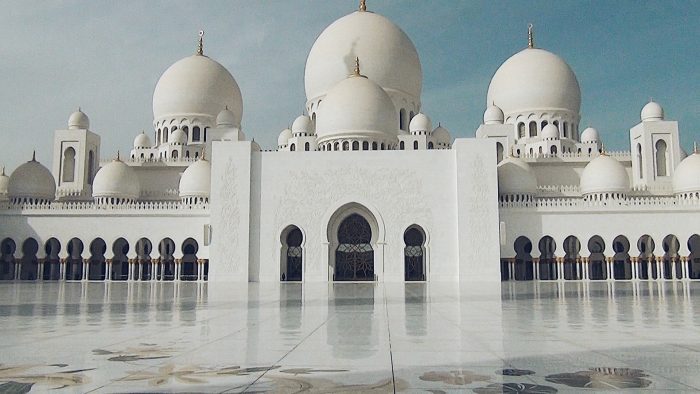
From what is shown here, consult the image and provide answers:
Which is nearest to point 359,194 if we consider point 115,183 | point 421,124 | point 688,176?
point 421,124

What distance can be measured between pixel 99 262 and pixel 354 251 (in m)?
9.81

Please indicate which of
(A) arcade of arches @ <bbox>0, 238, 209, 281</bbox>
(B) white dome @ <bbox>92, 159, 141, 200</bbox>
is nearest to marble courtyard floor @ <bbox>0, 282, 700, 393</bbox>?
(A) arcade of arches @ <bbox>0, 238, 209, 281</bbox>

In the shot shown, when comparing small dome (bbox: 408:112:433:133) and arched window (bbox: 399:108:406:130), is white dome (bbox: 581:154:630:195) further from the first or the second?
arched window (bbox: 399:108:406:130)

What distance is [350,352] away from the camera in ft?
13.3

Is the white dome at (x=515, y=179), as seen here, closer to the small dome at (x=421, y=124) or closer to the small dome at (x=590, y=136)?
the small dome at (x=421, y=124)

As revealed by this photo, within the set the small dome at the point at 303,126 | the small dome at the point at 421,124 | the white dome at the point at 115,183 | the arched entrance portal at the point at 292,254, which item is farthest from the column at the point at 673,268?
the white dome at the point at 115,183

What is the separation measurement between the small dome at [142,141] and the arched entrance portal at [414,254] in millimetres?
13856

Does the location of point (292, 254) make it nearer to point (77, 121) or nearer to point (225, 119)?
point (225, 119)

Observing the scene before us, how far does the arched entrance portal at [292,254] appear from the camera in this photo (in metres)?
20.1

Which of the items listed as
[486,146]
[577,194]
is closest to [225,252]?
[486,146]

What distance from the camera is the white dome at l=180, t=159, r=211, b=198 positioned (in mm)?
22781

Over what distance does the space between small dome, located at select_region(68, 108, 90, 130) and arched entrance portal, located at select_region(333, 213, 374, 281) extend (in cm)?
1365

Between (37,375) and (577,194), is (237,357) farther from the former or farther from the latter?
(577,194)

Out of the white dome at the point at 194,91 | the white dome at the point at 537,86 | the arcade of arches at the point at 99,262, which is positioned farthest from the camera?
the white dome at the point at 537,86
